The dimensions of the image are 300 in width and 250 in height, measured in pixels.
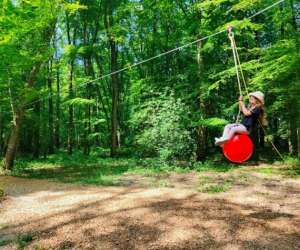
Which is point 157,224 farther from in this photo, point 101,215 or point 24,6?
point 24,6

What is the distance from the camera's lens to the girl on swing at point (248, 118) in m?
6.93

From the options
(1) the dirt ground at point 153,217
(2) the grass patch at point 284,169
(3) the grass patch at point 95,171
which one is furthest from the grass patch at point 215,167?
(1) the dirt ground at point 153,217

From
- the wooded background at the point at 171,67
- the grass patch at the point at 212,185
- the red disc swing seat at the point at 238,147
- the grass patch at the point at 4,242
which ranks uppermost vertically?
the wooded background at the point at 171,67

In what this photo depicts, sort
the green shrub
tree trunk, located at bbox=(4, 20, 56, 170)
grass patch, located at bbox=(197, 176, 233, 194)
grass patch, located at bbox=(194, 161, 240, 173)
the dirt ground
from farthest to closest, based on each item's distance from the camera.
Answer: the green shrub
tree trunk, located at bbox=(4, 20, 56, 170)
grass patch, located at bbox=(194, 161, 240, 173)
grass patch, located at bbox=(197, 176, 233, 194)
the dirt ground

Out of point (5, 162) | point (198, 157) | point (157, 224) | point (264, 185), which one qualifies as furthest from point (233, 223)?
point (5, 162)

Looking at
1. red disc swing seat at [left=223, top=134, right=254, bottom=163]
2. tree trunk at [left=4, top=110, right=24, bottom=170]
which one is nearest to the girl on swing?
red disc swing seat at [left=223, top=134, right=254, bottom=163]

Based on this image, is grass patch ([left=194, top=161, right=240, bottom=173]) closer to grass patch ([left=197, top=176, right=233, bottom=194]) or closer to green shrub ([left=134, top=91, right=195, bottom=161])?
green shrub ([left=134, top=91, right=195, bottom=161])

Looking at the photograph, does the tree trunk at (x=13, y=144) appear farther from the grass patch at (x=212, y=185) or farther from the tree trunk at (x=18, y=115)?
the grass patch at (x=212, y=185)

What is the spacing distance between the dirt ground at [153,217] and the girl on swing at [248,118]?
2.00m

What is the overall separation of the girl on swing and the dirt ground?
2.00m

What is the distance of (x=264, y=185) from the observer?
1283 cm

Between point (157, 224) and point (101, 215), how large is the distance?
4.84 feet

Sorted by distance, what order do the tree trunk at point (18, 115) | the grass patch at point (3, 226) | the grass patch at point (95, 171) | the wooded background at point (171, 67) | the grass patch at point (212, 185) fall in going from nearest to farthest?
the grass patch at point (3, 226)
the grass patch at point (212, 185)
the wooded background at point (171, 67)
the grass patch at point (95, 171)
the tree trunk at point (18, 115)

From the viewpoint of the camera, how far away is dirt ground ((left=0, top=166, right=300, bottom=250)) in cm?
→ 734
